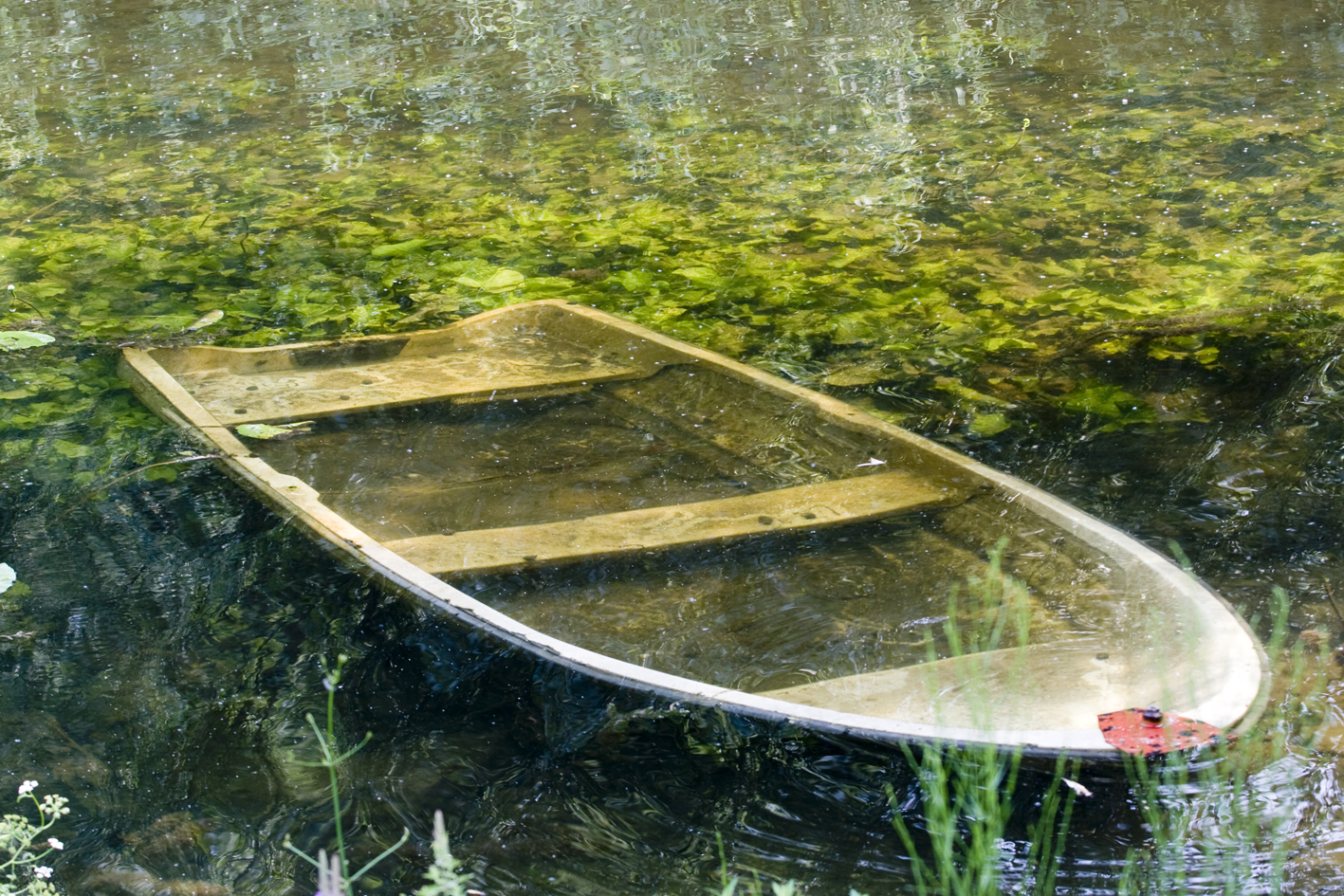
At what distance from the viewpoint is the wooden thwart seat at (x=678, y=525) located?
261 cm

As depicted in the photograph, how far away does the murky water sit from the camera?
1.95m

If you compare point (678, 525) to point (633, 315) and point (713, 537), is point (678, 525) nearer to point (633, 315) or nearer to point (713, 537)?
point (713, 537)

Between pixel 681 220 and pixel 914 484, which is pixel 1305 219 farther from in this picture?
pixel 914 484

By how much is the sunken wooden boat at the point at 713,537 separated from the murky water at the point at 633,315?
1.8 inches

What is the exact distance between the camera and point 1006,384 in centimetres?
349

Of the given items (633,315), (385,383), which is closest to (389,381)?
(385,383)

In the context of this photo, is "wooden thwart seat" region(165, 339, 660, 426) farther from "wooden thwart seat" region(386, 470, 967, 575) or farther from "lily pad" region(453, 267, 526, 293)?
"wooden thwart seat" region(386, 470, 967, 575)

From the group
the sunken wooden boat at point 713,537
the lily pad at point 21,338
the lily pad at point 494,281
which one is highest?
the lily pad at point 21,338

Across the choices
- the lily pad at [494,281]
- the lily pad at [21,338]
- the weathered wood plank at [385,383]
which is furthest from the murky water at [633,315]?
the lily pad at [21,338]

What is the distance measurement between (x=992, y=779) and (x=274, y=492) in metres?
1.88

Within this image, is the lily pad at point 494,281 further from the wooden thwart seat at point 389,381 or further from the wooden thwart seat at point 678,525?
the wooden thwart seat at point 678,525

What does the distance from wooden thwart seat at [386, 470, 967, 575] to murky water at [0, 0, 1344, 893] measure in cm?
10

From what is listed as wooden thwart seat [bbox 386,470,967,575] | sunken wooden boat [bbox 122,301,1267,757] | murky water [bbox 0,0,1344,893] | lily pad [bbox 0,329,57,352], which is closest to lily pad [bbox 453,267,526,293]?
murky water [bbox 0,0,1344,893]

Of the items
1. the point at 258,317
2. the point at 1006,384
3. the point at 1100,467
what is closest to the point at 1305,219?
the point at 1006,384
